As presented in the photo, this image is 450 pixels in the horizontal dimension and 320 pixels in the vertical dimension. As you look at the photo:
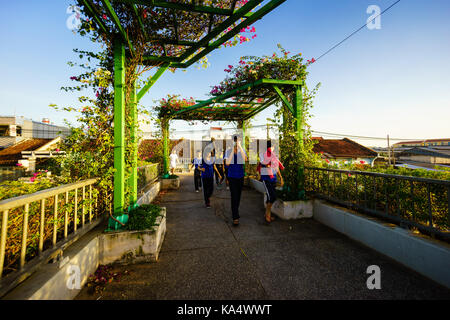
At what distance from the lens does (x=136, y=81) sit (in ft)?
10.4

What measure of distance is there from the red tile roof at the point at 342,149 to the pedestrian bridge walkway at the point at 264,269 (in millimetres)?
21662

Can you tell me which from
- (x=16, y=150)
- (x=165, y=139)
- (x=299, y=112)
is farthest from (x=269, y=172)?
(x=16, y=150)

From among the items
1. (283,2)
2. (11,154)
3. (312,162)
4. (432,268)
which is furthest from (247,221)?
(11,154)

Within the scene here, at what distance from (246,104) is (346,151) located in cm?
2252

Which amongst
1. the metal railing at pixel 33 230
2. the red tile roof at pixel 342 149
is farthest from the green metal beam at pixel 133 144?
the red tile roof at pixel 342 149

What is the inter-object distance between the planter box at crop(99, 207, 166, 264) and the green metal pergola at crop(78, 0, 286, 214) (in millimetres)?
377

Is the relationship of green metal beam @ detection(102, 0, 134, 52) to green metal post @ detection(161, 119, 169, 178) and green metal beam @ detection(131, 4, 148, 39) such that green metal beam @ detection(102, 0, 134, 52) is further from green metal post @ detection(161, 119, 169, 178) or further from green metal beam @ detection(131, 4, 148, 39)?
green metal post @ detection(161, 119, 169, 178)

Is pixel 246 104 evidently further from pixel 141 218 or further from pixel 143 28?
pixel 141 218

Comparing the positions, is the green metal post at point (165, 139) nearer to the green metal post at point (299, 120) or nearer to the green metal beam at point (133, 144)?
the green metal beam at point (133, 144)

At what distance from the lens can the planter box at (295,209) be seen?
4.36m

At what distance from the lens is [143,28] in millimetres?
2824
